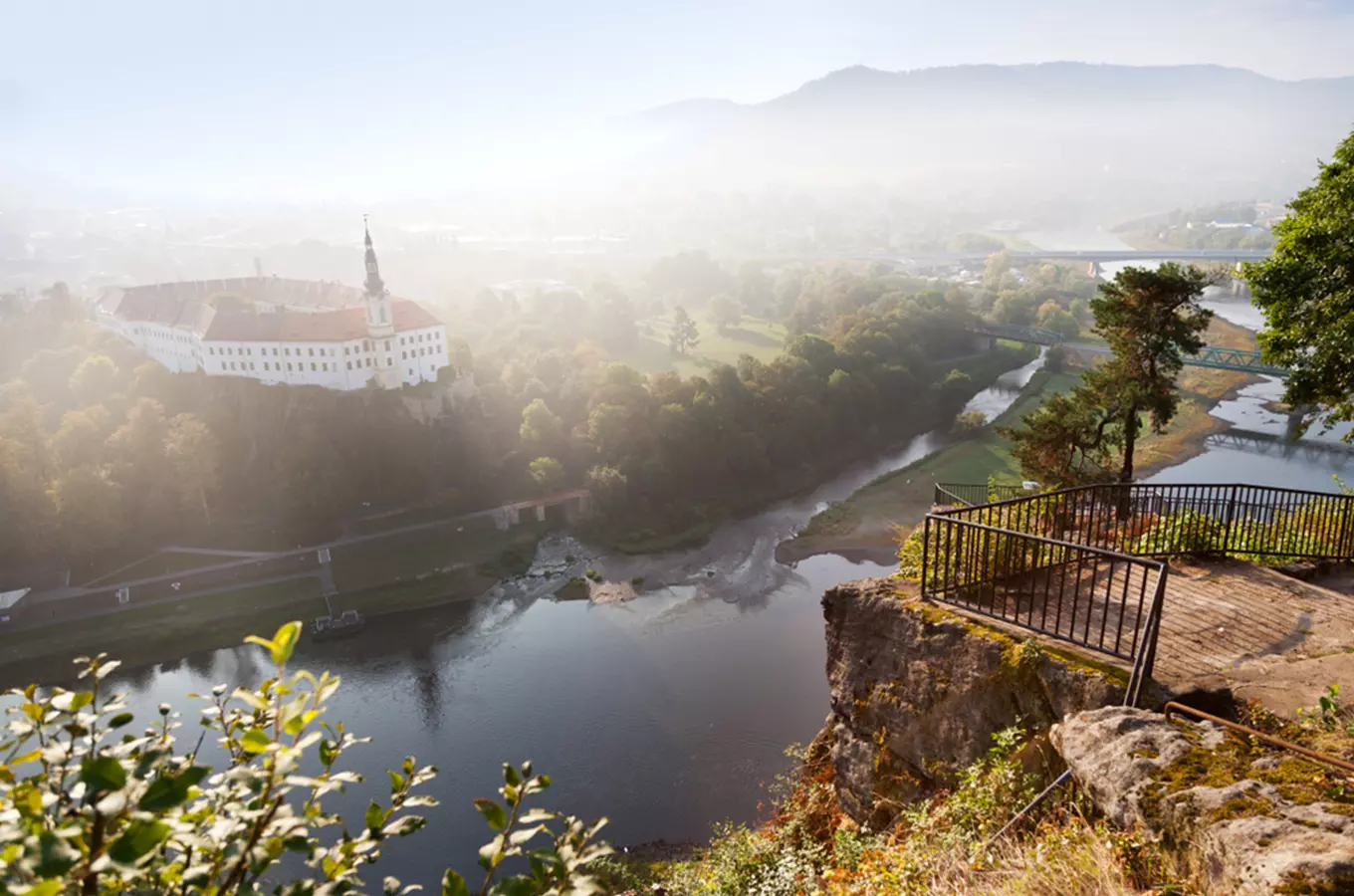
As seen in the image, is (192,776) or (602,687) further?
(602,687)

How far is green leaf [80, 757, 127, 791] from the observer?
70.1 inches

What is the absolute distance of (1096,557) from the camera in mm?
7836

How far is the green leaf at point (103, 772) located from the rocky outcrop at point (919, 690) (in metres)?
6.35

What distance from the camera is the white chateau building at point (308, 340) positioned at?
49.6 m

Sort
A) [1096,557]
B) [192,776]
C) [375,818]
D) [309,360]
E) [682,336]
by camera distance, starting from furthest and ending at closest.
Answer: [682,336], [309,360], [1096,557], [375,818], [192,776]

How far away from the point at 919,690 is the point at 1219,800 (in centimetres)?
350

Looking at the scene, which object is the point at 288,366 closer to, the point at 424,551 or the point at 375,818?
the point at 424,551

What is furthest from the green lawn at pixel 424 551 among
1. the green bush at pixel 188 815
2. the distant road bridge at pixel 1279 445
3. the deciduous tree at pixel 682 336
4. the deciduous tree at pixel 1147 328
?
the distant road bridge at pixel 1279 445

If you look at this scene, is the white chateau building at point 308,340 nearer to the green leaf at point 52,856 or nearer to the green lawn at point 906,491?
the green lawn at point 906,491

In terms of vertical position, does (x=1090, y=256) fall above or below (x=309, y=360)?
above

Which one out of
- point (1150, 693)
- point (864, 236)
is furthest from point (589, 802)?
point (864, 236)

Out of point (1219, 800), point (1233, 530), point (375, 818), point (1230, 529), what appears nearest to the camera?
point (375, 818)

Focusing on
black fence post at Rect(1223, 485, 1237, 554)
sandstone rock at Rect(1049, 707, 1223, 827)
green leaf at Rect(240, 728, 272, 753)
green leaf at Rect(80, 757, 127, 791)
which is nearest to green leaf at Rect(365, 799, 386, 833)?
green leaf at Rect(240, 728, 272, 753)

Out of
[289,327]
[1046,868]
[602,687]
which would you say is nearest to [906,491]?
[602,687]
